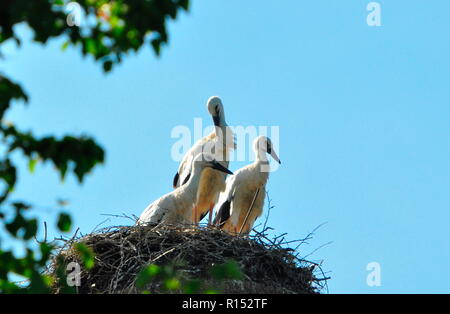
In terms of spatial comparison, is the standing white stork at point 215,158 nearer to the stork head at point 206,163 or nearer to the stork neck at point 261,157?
the stork head at point 206,163

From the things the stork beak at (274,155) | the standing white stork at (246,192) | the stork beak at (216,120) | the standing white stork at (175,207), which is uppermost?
the stork beak at (216,120)

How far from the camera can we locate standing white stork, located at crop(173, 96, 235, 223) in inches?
446

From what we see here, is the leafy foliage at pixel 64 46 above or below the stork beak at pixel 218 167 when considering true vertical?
below

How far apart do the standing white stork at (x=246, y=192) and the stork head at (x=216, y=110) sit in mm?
531

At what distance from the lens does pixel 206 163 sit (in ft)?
35.7

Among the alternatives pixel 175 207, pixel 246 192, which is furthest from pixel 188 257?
pixel 246 192

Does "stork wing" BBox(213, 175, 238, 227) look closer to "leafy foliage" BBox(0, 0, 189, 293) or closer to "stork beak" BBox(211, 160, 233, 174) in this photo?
"stork beak" BBox(211, 160, 233, 174)

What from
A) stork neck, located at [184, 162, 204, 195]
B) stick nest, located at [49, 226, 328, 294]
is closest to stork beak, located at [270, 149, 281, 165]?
stork neck, located at [184, 162, 204, 195]

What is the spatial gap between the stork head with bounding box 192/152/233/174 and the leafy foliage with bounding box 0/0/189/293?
6019mm

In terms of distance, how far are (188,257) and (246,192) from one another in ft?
11.0

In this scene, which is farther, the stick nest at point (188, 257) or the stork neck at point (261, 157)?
the stork neck at point (261, 157)

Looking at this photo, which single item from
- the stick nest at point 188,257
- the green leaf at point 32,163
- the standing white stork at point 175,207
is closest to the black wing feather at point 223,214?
the standing white stork at point 175,207

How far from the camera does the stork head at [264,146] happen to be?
463 inches
